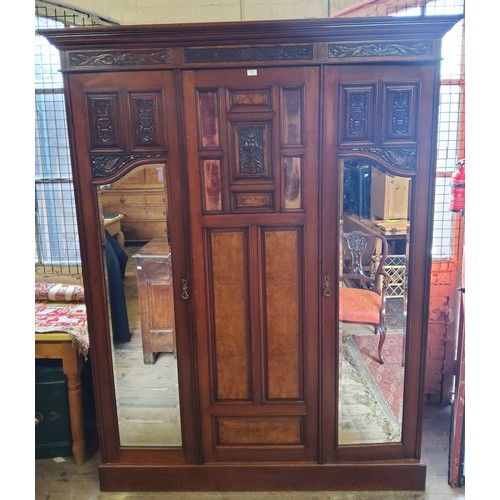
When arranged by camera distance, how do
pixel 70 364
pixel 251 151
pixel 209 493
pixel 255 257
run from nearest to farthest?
1. pixel 251 151
2. pixel 255 257
3. pixel 209 493
4. pixel 70 364

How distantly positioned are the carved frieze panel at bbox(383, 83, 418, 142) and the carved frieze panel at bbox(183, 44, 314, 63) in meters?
0.37

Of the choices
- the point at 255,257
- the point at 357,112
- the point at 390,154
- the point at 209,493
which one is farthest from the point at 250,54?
the point at 209,493

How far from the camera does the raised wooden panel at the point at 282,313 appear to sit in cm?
207

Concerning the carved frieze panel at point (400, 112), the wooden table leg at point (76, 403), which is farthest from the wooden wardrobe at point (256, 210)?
the wooden table leg at point (76, 403)

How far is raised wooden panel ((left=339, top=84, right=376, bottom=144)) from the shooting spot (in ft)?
6.30

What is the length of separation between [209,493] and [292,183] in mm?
1564

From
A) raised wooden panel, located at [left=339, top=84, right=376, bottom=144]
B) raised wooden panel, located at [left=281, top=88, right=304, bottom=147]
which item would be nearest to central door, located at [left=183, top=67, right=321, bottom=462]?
raised wooden panel, located at [left=281, top=88, right=304, bottom=147]

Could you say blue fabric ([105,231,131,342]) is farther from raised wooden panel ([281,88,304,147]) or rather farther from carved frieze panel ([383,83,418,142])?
carved frieze panel ([383,83,418,142])

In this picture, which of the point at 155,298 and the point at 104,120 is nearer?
the point at 104,120

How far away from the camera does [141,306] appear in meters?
2.19

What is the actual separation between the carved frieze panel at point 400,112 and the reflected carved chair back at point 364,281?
0.45m

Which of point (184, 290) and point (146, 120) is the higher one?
point (146, 120)

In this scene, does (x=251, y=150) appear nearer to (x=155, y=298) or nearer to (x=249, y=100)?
(x=249, y=100)

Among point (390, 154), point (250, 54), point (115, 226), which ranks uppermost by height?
point (250, 54)
